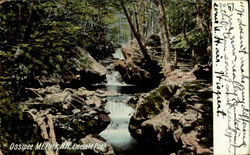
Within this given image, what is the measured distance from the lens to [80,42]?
1.53m

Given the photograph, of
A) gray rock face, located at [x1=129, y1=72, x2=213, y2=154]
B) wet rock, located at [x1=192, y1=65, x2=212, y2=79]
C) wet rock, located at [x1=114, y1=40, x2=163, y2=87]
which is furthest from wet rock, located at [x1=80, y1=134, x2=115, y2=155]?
wet rock, located at [x1=192, y1=65, x2=212, y2=79]

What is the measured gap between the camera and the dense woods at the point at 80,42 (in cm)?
136

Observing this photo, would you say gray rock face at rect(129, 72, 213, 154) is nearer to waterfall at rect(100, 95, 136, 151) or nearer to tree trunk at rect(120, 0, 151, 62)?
waterfall at rect(100, 95, 136, 151)

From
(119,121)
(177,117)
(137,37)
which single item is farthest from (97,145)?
(137,37)

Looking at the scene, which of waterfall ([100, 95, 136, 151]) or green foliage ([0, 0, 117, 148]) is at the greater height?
green foliage ([0, 0, 117, 148])

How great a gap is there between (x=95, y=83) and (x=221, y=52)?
2.14 feet

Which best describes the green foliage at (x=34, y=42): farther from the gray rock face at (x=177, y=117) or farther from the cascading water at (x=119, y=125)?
the gray rock face at (x=177, y=117)

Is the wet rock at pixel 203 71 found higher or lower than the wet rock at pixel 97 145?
higher

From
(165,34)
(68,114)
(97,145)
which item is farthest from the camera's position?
(165,34)

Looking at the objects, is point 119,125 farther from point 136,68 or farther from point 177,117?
point 136,68

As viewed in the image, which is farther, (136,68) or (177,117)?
(136,68)

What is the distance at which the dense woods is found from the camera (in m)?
1.36

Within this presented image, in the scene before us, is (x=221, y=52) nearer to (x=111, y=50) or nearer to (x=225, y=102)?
(x=225, y=102)

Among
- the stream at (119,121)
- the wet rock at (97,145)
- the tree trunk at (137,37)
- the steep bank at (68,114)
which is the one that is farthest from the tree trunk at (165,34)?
the wet rock at (97,145)
